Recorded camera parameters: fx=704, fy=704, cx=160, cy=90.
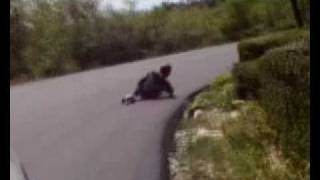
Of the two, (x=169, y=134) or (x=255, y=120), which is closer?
(x=169, y=134)

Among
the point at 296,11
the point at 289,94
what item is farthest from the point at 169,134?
the point at 296,11

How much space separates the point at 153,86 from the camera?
138 inches

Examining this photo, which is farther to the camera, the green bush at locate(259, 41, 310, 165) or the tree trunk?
the tree trunk

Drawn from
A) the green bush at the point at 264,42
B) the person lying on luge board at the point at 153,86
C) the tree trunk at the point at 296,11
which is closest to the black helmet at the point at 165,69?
the person lying on luge board at the point at 153,86

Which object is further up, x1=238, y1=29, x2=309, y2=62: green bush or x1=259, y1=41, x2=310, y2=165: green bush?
x1=238, y1=29, x2=309, y2=62: green bush

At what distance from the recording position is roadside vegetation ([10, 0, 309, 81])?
332 cm

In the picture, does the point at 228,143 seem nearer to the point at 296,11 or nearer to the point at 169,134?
the point at 169,134

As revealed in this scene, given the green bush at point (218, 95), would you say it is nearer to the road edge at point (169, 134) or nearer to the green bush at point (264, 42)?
the road edge at point (169, 134)

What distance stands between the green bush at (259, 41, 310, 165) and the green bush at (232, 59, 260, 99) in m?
0.04

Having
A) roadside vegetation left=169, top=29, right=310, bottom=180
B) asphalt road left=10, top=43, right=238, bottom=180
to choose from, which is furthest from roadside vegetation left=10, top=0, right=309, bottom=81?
roadside vegetation left=169, top=29, right=310, bottom=180

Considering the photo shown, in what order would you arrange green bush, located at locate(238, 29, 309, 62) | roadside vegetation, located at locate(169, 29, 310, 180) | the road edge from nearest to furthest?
the road edge < roadside vegetation, located at locate(169, 29, 310, 180) < green bush, located at locate(238, 29, 309, 62)

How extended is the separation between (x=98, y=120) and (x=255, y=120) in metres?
0.96

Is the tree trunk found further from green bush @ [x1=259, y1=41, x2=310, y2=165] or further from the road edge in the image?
the road edge
